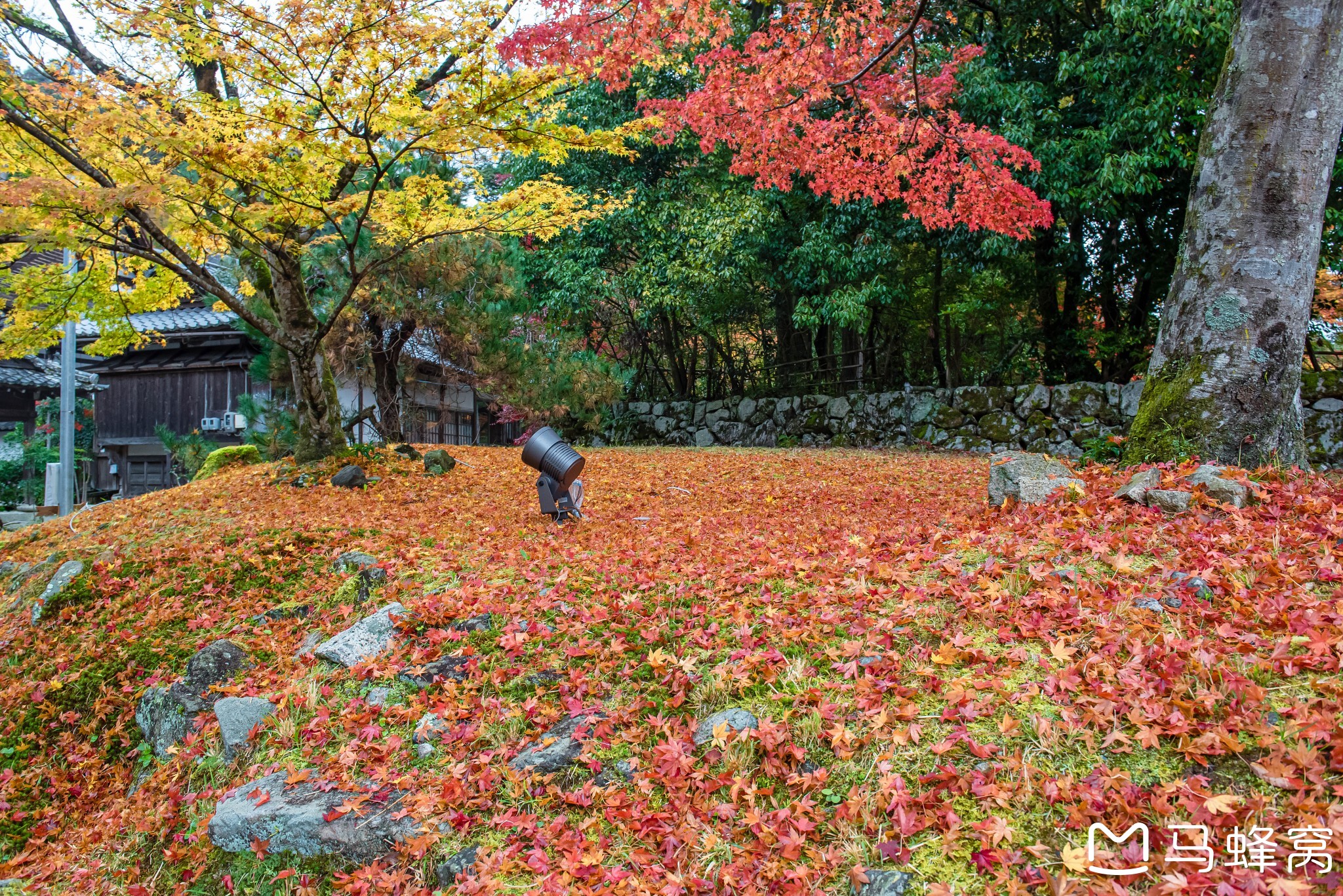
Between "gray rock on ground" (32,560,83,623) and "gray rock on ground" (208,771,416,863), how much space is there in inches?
164

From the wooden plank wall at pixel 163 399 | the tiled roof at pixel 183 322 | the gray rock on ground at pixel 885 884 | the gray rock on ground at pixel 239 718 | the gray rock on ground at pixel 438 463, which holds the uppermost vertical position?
the tiled roof at pixel 183 322

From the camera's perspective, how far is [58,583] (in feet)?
21.5

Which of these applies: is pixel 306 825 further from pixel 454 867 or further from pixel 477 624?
pixel 477 624

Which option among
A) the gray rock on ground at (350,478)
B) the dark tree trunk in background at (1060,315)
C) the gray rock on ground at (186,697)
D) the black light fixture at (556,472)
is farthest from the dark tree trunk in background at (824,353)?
the gray rock on ground at (186,697)

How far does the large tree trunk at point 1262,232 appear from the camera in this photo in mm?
5137

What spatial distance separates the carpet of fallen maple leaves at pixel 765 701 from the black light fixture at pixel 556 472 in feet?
2.09

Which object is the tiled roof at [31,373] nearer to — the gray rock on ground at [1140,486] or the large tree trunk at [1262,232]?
the gray rock on ground at [1140,486]

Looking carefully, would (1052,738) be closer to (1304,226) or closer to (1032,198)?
(1304,226)

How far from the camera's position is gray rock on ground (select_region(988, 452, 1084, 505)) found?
5383 mm

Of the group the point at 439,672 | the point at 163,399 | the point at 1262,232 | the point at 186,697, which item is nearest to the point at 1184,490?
the point at 1262,232

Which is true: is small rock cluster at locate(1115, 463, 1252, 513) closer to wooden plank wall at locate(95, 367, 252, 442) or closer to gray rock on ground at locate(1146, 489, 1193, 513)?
gray rock on ground at locate(1146, 489, 1193, 513)

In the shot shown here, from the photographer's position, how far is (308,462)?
32.7ft

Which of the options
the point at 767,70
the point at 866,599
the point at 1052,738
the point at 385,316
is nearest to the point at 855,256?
the point at 767,70

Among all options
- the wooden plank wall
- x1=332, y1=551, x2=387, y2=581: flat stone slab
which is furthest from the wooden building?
x1=332, y1=551, x2=387, y2=581: flat stone slab
